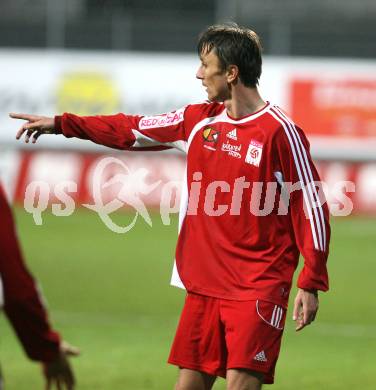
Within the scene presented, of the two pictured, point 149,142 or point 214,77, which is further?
point 149,142

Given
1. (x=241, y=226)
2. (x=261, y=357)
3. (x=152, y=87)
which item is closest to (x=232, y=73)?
(x=241, y=226)

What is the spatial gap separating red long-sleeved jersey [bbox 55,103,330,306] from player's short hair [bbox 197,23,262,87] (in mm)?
196

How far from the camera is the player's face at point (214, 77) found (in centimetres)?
572

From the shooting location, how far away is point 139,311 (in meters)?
12.6

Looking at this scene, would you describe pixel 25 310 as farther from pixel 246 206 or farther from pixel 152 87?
pixel 152 87

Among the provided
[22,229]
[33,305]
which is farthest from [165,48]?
[33,305]

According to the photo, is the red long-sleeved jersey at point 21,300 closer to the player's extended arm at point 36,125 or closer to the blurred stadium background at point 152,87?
the player's extended arm at point 36,125

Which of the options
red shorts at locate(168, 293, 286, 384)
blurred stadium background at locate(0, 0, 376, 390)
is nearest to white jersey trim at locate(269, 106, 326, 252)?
red shorts at locate(168, 293, 286, 384)

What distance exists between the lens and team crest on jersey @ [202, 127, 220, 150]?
5.77 meters

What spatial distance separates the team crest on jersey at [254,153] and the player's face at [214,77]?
0.29m

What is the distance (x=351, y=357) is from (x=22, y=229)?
10940mm

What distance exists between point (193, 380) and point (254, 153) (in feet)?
3.70

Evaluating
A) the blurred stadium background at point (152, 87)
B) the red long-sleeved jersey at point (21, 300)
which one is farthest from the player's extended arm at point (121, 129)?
the blurred stadium background at point (152, 87)

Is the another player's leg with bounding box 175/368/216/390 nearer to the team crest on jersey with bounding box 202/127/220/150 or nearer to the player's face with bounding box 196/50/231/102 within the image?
the team crest on jersey with bounding box 202/127/220/150
